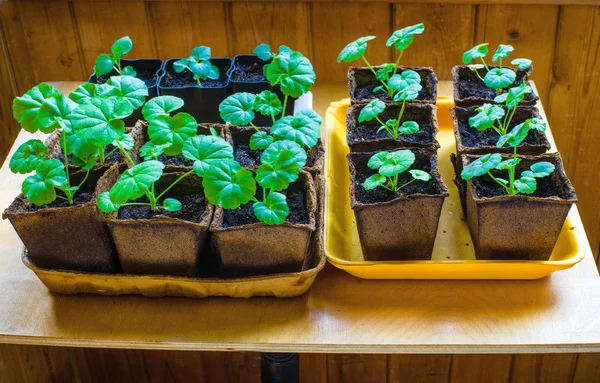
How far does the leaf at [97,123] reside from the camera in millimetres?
1086

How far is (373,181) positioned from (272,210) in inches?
7.6

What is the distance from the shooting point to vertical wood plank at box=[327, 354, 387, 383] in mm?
1938

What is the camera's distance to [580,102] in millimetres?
1783

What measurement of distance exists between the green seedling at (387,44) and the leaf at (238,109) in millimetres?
216

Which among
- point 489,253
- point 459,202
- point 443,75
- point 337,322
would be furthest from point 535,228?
point 443,75

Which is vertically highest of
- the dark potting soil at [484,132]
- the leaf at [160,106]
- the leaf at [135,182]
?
the leaf at [160,106]

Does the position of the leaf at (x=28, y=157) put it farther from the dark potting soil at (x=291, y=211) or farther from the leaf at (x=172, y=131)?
the dark potting soil at (x=291, y=211)

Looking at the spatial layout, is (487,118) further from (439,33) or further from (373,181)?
(439,33)

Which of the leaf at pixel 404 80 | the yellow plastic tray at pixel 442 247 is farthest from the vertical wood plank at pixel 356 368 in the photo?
the leaf at pixel 404 80

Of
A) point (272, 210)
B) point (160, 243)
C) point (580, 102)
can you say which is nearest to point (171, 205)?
point (160, 243)

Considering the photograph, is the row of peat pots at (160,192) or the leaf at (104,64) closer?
the row of peat pots at (160,192)

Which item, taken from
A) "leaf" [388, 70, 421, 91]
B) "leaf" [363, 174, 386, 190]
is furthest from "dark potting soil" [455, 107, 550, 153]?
"leaf" [363, 174, 386, 190]

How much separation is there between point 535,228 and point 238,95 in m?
0.59

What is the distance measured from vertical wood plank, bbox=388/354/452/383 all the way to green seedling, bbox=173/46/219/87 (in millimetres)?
967
